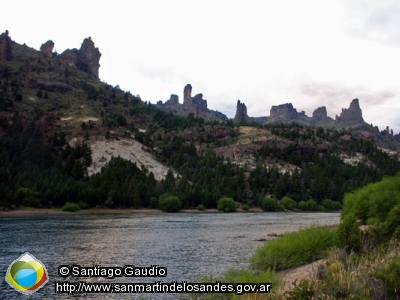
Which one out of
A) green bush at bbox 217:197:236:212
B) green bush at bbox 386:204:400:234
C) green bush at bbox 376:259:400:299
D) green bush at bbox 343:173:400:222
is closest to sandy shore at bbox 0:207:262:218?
green bush at bbox 217:197:236:212

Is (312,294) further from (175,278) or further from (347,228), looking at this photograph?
(175,278)

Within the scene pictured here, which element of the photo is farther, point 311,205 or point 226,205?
point 311,205

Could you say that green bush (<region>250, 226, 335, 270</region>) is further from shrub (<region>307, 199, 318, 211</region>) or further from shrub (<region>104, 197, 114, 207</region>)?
shrub (<region>307, 199, 318, 211</region>)

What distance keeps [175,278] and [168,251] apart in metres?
14.0

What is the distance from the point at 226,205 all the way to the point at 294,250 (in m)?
120

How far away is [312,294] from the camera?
1511cm

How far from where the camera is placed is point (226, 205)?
495 ft

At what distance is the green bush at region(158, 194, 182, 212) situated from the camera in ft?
451

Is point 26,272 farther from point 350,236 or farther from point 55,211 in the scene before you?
point 55,211

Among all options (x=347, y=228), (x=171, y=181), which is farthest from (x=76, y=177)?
(x=347, y=228)

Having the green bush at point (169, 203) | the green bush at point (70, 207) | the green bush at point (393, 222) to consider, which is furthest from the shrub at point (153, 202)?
the green bush at point (393, 222)

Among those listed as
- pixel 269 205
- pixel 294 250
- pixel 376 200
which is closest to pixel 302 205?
pixel 269 205

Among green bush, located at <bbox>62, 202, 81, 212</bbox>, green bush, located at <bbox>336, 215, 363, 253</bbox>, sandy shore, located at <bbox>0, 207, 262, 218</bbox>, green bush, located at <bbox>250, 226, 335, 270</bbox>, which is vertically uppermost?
green bush, located at <bbox>336, 215, 363, 253</bbox>

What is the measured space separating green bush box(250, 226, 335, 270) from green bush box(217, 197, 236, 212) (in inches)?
4638
